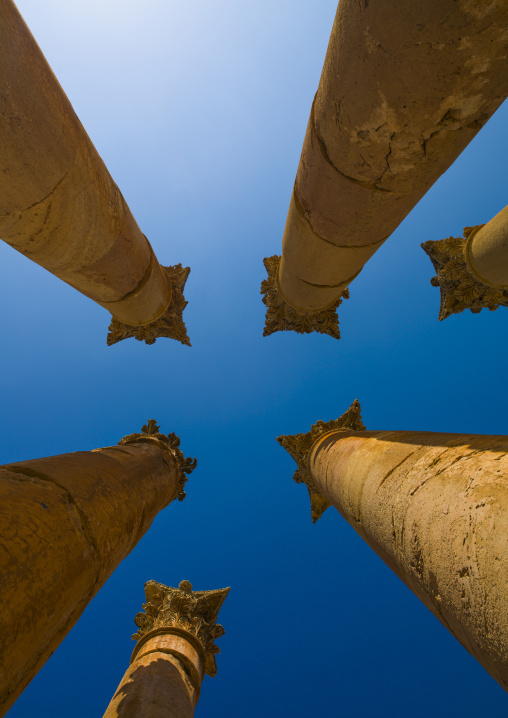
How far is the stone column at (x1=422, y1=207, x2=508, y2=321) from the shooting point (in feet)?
24.9

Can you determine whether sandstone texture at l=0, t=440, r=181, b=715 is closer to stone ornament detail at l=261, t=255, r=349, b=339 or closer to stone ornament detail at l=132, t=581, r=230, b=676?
stone ornament detail at l=132, t=581, r=230, b=676

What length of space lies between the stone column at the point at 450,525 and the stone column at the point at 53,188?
4557 millimetres

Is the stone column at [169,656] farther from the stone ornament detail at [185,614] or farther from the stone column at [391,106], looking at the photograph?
the stone column at [391,106]

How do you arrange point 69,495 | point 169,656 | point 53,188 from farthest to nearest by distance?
point 169,656 < point 53,188 < point 69,495

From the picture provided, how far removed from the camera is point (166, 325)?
9.34m

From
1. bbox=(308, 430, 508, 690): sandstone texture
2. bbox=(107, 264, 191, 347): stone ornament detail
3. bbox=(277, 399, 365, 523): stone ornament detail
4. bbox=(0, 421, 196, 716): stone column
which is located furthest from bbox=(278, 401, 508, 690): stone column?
bbox=(107, 264, 191, 347): stone ornament detail

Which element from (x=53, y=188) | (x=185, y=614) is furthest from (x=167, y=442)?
(x=53, y=188)

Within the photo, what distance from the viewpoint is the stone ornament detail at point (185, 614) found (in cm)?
761

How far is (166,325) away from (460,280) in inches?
283

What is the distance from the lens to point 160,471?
6918mm

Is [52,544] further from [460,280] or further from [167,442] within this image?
[460,280]

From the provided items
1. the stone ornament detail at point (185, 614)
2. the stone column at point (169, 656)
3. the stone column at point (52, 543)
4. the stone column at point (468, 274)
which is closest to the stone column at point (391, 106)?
the stone column at point (468, 274)

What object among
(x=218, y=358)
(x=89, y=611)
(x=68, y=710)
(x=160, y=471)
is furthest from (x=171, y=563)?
(x=160, y=471)

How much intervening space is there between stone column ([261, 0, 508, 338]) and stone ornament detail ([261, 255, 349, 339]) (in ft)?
13.0
